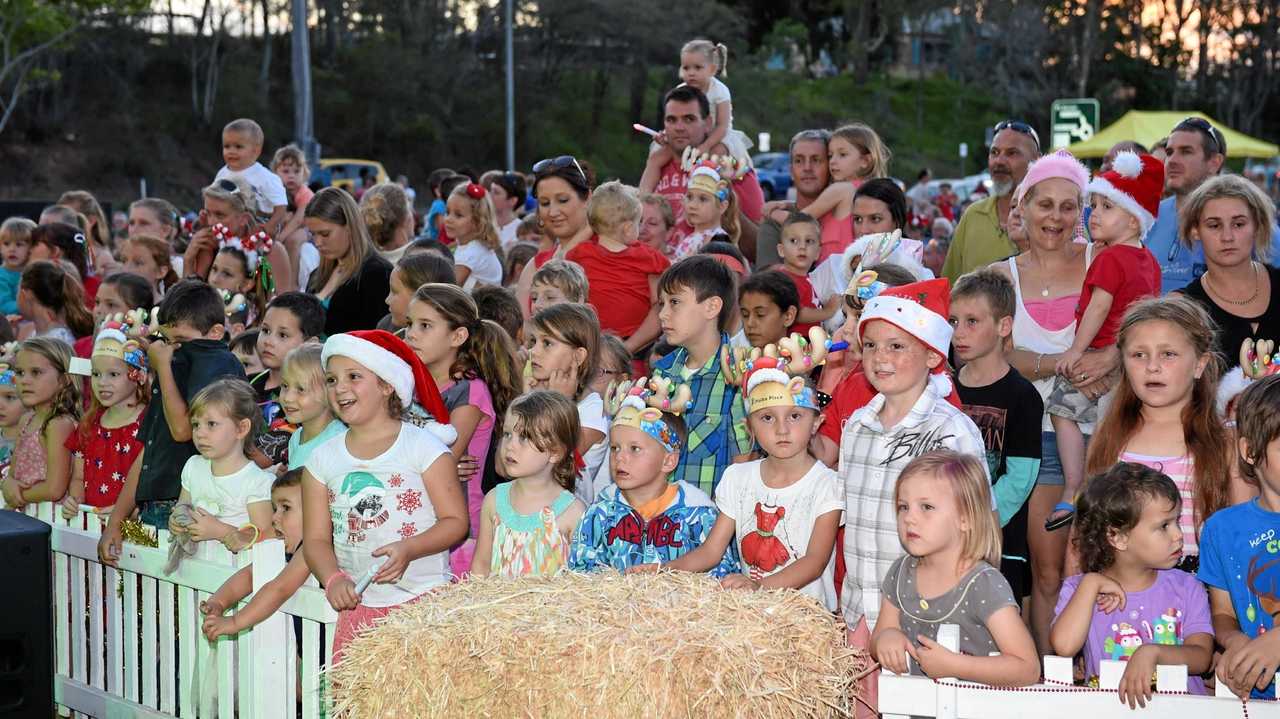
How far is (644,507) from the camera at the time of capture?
4895mm

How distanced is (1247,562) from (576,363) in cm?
274

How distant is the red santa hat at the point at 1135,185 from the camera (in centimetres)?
584

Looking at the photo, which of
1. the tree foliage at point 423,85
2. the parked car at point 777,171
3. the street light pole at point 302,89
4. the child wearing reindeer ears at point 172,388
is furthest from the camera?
the tree foliage at point 423,85

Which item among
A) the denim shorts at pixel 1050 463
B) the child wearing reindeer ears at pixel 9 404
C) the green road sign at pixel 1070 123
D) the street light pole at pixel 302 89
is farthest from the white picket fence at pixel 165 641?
the green road sign at pixel 1070 123

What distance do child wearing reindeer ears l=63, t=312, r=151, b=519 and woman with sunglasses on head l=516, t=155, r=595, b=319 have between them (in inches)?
81.1

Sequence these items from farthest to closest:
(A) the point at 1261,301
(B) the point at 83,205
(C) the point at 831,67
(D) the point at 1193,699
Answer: (C) the point at 831,67 → (B) the point at 83,205 → (A) the point at 1261,301 → (D) the point at 1193,699

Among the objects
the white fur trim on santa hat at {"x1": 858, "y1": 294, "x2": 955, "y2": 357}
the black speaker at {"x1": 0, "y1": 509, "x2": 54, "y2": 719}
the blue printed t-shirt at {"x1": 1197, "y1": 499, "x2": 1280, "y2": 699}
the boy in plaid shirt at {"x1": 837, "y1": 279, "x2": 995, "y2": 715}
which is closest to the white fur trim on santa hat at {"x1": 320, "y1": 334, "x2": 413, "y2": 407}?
the black speaker at {"x1": 0, "y1": 509, "x2": 54, "y2": 719}

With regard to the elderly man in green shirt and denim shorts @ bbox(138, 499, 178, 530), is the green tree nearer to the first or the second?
denim shorts @ bbox(138, 499, 178, 530)

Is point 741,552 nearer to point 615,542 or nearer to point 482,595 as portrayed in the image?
point 615,542

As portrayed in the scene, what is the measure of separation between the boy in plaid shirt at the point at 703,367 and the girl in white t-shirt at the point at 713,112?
298 centimetres

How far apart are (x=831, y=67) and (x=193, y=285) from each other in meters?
59.8

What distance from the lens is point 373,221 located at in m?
8.84

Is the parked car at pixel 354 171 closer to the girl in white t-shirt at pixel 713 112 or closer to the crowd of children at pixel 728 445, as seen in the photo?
the girl in white t-shirt at pixel 713 112

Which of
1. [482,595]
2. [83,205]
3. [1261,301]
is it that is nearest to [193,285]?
[482,595]
